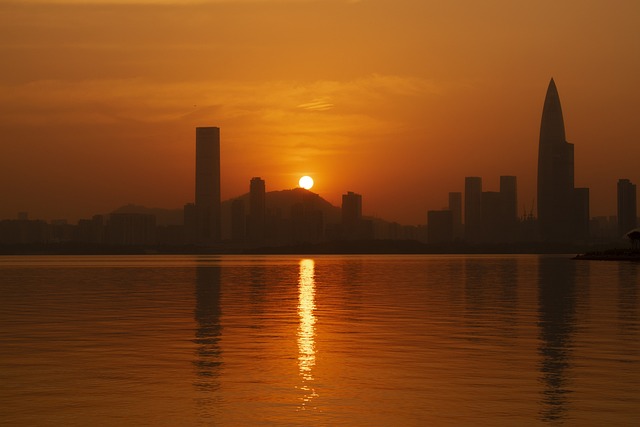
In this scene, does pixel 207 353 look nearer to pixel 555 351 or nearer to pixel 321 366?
pixel 321 366

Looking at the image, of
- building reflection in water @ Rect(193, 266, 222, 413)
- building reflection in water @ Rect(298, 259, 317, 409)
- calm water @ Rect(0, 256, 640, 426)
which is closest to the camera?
calm water @ Rect(0, 256, 640, 426)

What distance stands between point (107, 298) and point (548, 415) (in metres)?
54.4

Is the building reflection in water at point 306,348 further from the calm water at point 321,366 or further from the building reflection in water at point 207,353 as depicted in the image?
the building reflection in water at point 207,353

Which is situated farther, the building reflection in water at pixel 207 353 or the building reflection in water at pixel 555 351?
the building reflection in water at pixel 207 353

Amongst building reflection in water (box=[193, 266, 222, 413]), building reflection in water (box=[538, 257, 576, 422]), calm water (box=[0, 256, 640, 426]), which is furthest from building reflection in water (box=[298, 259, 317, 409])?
building reflection in water (box=[538, 257, 576, 422])

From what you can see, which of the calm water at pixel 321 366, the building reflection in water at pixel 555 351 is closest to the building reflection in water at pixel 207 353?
the calm water at pixel 321 366

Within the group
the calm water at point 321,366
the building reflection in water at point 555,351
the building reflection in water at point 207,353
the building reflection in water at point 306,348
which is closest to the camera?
the calm water at point 321,366

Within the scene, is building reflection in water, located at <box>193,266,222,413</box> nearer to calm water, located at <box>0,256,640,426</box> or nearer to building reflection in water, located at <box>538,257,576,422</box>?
calm water, located at <box>0,256,640,426</box>

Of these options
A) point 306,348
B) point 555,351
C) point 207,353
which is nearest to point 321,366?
point 306,348

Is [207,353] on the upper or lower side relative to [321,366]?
lower

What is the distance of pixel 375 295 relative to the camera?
241ft

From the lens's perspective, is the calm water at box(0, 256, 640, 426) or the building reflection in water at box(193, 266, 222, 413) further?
the building reflection in water at box(193, 266, 222, 413)

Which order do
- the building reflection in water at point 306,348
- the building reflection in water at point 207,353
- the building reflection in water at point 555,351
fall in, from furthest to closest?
1. the building reflection in water at point 306,348
2. the building reflection in water at point 207,353
3. the building reflection in water at point 555,351

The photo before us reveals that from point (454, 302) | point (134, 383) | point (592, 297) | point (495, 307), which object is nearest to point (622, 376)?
point (134, 383)
